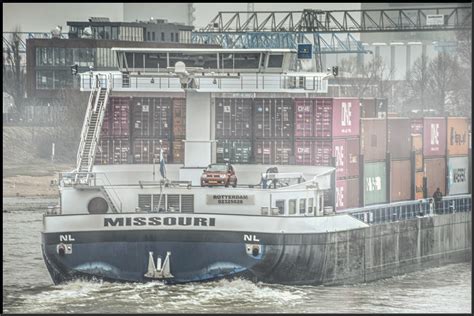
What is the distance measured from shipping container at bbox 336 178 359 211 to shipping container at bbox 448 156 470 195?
1212 cm

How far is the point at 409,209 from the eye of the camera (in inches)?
3027

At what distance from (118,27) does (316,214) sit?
51.8 metres

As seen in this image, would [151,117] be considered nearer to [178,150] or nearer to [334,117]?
[178,150]

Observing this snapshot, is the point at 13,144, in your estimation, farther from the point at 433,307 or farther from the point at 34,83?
the point at 433,307

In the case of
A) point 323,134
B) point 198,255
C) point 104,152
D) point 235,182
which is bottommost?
point 198,255

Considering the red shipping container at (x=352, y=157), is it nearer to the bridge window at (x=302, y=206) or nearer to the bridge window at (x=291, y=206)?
the bridge window at (x=302, y=206)

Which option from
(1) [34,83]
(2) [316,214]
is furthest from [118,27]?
(2) [316,214]

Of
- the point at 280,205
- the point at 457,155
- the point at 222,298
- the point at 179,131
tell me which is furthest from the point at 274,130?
the point at 457,155

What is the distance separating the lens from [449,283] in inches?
2837

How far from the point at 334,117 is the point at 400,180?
29.2ft

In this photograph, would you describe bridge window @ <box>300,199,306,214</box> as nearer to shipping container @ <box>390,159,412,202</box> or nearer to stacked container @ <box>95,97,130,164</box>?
stacked container @ <box>95,97,130,164</box>

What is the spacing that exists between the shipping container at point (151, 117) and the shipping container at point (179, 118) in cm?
24

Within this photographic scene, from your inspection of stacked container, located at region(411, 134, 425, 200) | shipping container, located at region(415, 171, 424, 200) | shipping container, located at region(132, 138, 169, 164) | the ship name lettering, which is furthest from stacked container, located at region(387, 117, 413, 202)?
the ship name lettering

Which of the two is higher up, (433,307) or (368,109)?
(368,109)
